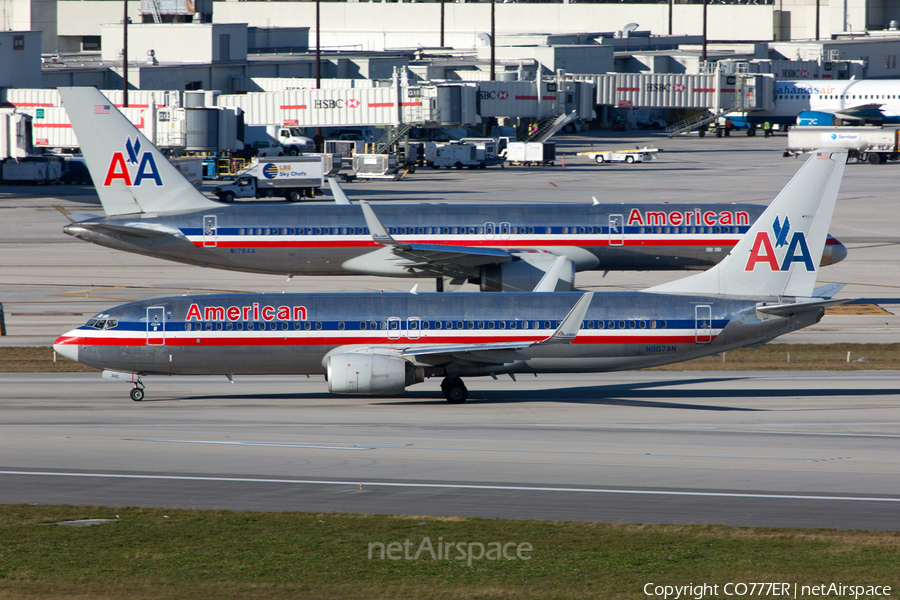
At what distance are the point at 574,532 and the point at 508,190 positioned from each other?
81.9m

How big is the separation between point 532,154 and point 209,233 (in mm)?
81874

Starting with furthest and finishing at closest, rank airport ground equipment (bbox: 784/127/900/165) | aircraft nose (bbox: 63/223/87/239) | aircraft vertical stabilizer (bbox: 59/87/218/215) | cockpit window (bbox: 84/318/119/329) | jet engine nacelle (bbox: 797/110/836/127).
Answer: jet engine nacelle (bbox: 797/110/836/127)
airport ground equipment (bbox: 784/127/900/165)
aircraft nose (bbox: 63/223/87/239)
aircraft vertical stabilizer (bbox: 59/87/218/215)
cockpit window (bbox: 84/318/119/329)

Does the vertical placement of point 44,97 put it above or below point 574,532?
above

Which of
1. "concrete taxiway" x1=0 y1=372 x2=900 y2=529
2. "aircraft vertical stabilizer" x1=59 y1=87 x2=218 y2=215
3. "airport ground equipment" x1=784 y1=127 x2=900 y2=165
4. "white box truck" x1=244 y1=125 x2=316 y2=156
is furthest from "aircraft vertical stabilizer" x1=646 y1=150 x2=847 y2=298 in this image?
"white box truck" x1=244 y1=125 x2=316 y2=156

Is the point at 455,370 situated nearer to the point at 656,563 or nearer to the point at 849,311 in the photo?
the point at 656,563

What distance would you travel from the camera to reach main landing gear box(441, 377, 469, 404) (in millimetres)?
37219

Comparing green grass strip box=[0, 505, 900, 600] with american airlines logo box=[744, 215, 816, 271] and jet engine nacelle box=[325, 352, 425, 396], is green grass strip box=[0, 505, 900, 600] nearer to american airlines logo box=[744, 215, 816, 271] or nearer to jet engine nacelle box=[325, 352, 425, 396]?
jet engine nacelle box=[325, 352, 425, 396]

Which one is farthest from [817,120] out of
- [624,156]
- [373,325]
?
[373,325]

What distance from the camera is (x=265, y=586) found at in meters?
19.2

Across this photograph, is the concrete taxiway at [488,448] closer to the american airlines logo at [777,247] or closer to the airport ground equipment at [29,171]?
the american airlines logo at [777,247]

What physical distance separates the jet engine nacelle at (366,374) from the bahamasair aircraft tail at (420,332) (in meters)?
0.45

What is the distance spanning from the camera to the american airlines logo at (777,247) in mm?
38594

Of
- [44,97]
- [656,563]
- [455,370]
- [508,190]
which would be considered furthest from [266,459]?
[44,97]

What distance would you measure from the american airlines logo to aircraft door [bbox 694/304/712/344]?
9.22 feet
